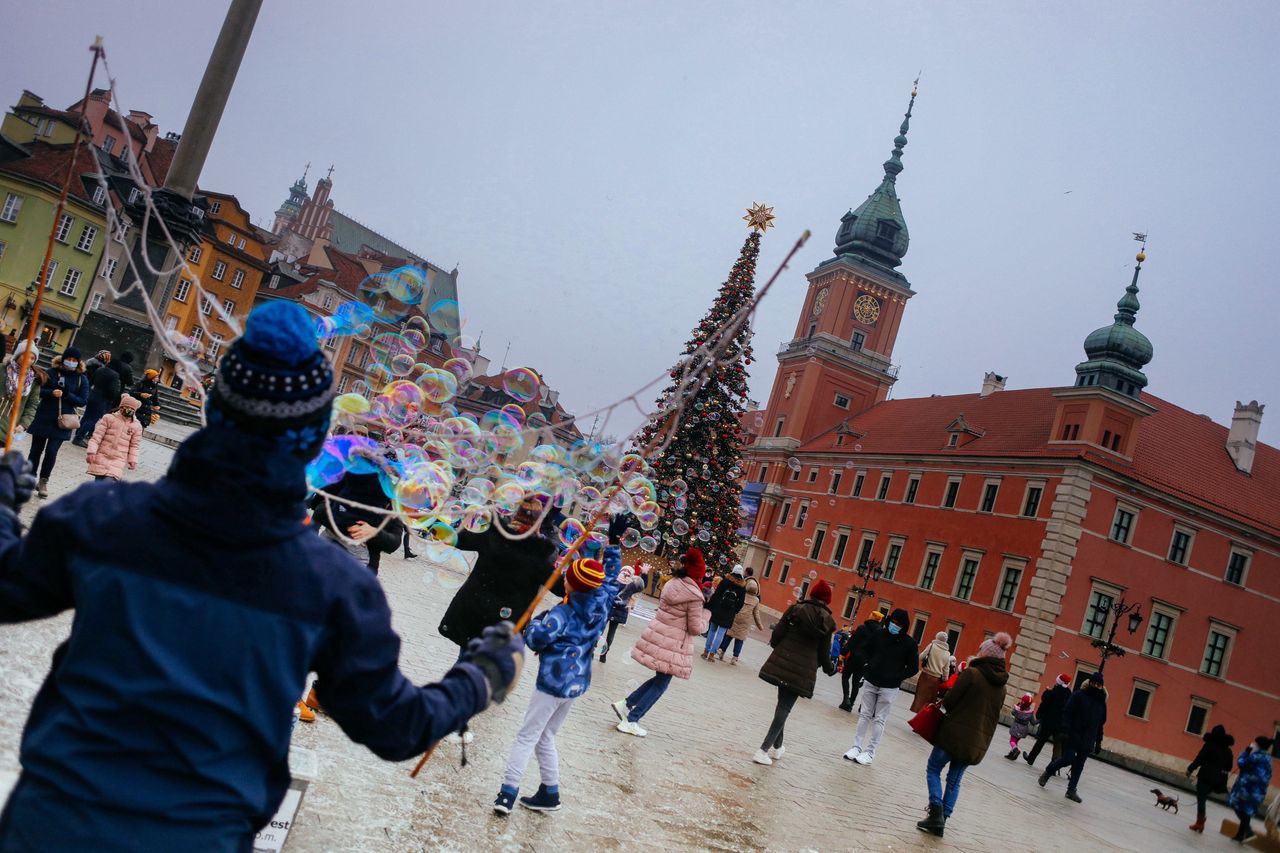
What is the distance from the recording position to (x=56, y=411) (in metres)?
11.2

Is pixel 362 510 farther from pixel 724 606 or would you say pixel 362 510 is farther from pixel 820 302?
pixel 820 302

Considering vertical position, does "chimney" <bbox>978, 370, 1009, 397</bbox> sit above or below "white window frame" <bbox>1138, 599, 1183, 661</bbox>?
above

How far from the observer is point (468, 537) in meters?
7.25

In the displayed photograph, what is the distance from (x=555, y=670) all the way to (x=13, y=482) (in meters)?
4.33

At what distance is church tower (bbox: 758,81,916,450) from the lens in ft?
214

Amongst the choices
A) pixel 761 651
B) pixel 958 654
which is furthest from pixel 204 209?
pixel 958 654

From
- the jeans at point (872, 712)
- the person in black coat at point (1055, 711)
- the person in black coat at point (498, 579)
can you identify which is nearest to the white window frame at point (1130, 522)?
the person in black coat at point (1055, 711)

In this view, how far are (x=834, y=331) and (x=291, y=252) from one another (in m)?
73.2

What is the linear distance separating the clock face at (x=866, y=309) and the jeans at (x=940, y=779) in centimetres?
5905

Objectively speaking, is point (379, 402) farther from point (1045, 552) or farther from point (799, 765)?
point (1045, 552)

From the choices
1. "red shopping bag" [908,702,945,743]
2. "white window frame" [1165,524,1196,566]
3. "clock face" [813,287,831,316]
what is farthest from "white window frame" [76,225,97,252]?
"white window frame" [1165,524,1196,566]

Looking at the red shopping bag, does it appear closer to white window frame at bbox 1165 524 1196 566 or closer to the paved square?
the paved square

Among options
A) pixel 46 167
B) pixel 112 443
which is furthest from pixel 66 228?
pixel 112 443

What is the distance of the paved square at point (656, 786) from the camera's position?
17.7ft
